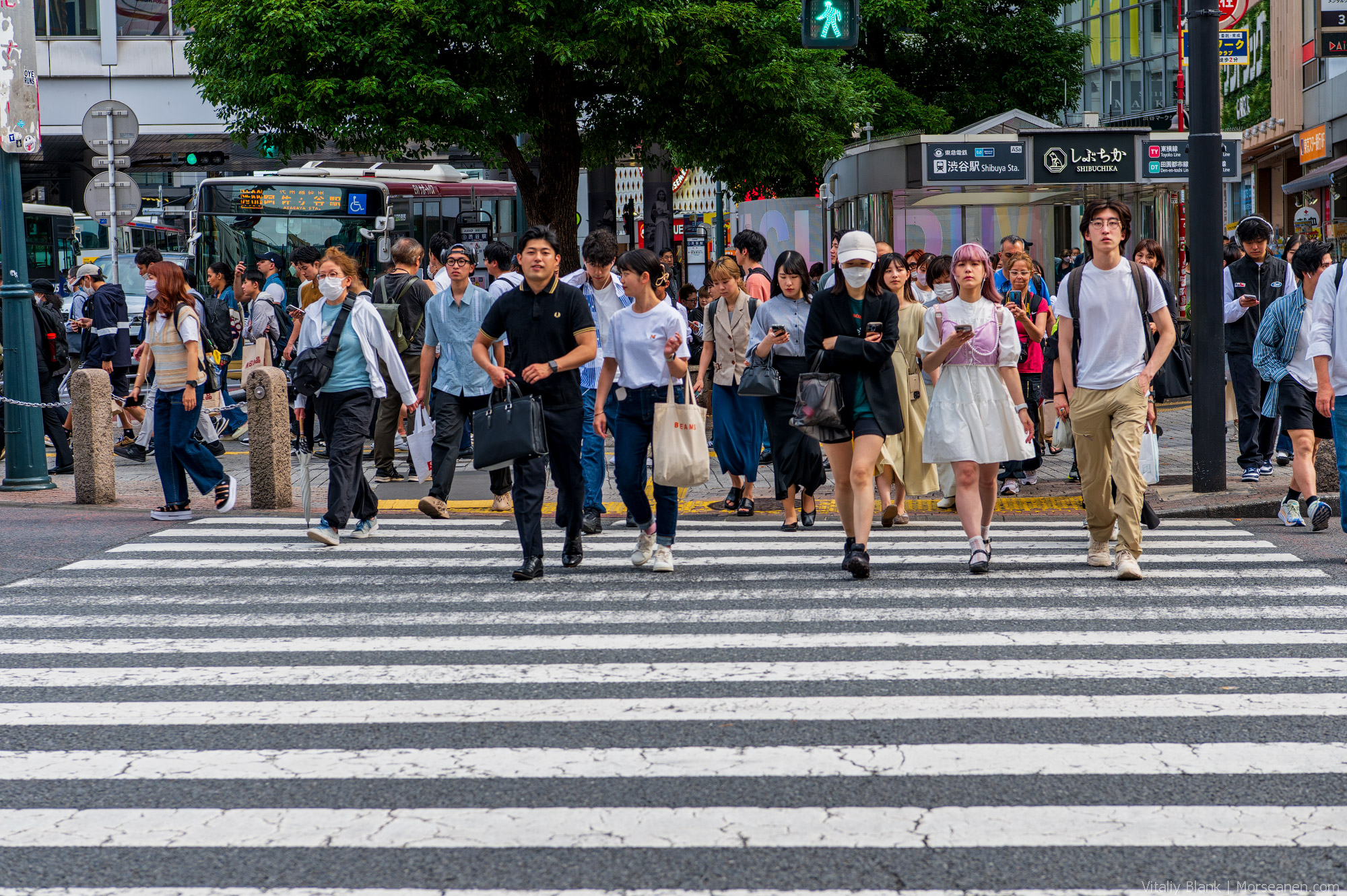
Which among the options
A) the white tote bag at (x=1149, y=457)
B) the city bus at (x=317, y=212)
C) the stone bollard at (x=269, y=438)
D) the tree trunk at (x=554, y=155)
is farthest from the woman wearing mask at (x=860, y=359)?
the city bus at (x=317, y=212)

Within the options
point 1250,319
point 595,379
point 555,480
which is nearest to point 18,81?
point 595,379

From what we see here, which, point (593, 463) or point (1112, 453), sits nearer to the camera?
point (1112, 453)

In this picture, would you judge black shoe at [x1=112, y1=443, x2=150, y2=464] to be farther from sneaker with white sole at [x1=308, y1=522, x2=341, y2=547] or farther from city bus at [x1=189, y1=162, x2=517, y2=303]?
city bus at [x1=189, y1=162, x2=517, y2=303]

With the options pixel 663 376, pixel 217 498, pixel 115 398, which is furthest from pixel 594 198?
pixel 663 376

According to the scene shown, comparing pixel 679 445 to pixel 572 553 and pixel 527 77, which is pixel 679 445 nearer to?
pixel 572 553

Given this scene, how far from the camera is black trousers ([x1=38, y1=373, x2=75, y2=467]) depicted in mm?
13555

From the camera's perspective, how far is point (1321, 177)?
3178cm

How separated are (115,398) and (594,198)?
1547 cm

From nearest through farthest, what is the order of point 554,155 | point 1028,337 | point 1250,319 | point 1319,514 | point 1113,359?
1. point 1113,359
2. point 1319,514
3. point 1028,337
4. point 1250,319
5. point 554,155

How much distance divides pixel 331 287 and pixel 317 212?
16053mm

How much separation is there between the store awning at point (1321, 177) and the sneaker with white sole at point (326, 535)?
27.2 metres

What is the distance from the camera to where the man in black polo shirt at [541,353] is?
318 inches

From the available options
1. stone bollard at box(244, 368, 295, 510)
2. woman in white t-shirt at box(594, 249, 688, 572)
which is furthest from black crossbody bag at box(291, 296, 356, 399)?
woman in white t-shirt at box(594, 249, 688, 572)

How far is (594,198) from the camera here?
29578mm
